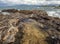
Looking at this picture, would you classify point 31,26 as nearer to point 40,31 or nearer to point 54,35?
point 40,31

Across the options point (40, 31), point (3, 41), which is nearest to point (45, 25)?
point (40, 31)

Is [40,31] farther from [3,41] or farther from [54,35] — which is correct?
[3,41]

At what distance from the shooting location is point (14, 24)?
722 centimetres

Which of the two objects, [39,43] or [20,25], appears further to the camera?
[20,25]

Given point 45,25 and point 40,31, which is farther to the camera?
point 45,25

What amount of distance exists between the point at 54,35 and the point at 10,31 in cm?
132

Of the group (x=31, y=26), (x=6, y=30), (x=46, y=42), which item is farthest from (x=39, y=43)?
(x=6, y=30)

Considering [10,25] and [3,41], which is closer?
[3,41]

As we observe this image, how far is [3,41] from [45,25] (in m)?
1.50

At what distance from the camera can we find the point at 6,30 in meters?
6.85

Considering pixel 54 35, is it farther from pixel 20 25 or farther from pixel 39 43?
pixel 20 25

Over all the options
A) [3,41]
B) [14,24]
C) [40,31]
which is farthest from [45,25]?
[3,41]

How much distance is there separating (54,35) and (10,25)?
1.44 m

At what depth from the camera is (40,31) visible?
679 centimetres
